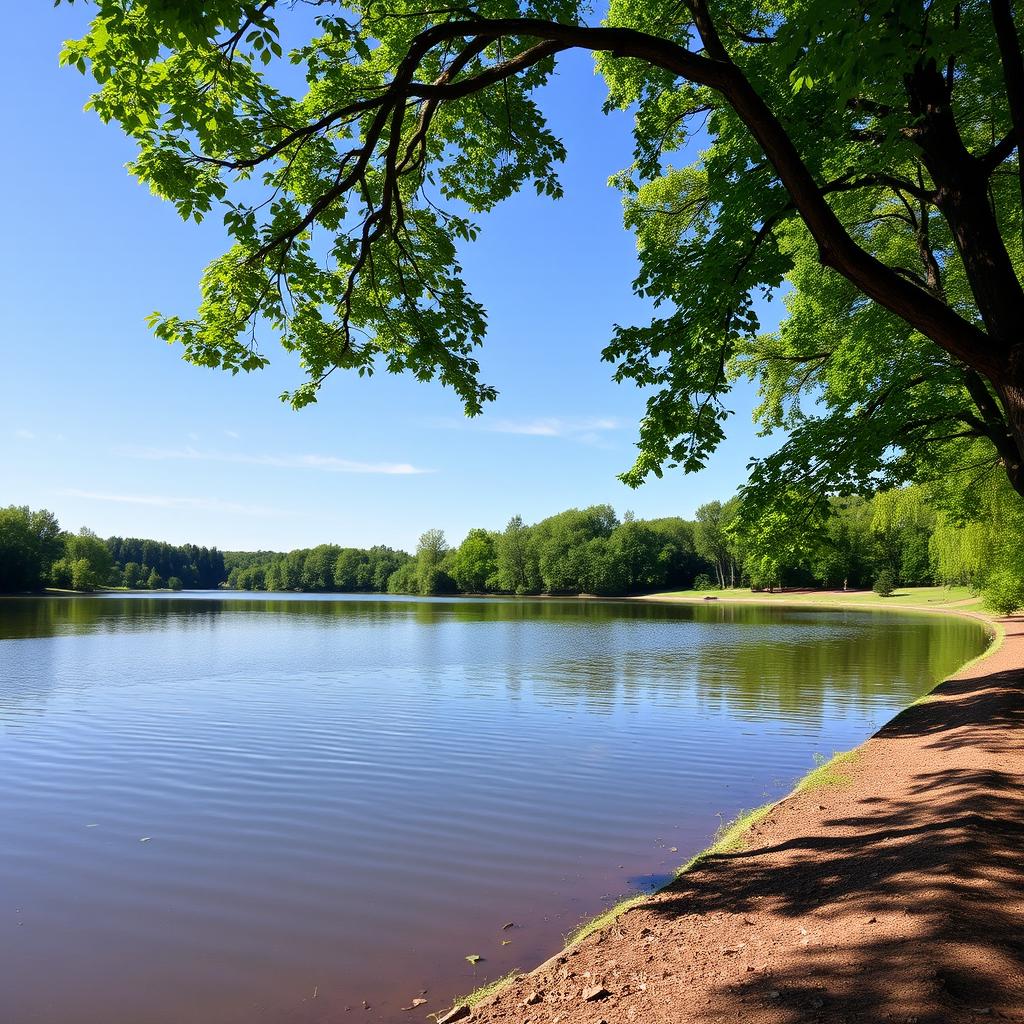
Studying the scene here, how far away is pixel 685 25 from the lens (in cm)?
974

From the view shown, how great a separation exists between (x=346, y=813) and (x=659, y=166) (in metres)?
9.89

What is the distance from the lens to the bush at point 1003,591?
115ft

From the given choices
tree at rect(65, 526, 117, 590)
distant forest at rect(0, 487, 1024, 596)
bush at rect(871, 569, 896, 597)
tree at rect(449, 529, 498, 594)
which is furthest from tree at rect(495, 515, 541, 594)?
tree at rect(65, 526, 117, 590)

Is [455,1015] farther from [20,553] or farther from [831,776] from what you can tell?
[20,553]

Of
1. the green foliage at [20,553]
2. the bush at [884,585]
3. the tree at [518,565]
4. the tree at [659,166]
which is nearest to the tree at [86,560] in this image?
the green foliage at [20,553]

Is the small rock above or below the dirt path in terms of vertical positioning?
below

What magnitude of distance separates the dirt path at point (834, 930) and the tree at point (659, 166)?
11.3ft

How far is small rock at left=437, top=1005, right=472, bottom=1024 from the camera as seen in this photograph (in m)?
4.88

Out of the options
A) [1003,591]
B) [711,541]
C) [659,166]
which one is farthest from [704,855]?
[711,541]

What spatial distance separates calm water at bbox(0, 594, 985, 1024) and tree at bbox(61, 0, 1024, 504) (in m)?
5.17

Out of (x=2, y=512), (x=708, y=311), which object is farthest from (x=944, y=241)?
(x=2, y=512)

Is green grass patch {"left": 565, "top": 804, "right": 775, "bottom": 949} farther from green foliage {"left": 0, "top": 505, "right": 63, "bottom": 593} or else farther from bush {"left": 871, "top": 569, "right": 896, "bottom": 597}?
green foliage {"left": 0, "top": 505, "right": 63, "bottom": 593}

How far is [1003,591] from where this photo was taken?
3697cm

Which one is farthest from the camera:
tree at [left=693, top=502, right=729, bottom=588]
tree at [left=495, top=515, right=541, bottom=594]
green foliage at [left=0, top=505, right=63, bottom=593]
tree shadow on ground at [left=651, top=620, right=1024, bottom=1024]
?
tree at [left=495, top=515, right=541, bottom=594]
